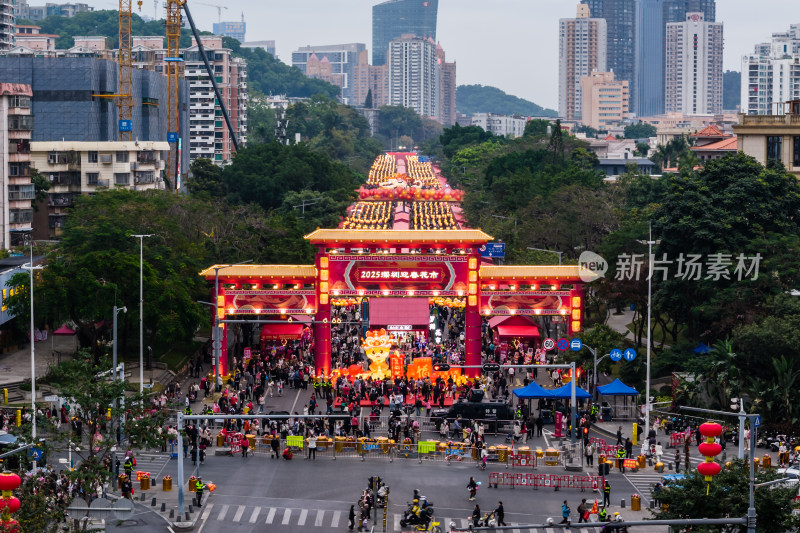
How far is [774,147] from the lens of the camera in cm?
11081

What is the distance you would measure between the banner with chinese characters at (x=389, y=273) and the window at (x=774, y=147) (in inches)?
1762

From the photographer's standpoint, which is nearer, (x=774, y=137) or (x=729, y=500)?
(x=729, y=500)

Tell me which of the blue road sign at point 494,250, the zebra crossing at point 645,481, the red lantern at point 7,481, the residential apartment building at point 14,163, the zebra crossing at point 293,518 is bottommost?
the zebra crossing at point 293,518

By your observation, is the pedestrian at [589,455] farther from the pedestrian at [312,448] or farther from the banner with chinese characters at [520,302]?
the banner with chinese characters at [520,302]

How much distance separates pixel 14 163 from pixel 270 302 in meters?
39.7

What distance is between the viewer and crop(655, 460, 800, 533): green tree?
40.8m

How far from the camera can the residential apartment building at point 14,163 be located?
10488 cm

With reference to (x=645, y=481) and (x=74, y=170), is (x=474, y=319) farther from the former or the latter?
(x=74, y=170)

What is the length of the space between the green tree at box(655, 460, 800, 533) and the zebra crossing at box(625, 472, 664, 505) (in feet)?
28.5

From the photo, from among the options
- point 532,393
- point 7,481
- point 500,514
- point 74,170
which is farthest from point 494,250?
point 7,481

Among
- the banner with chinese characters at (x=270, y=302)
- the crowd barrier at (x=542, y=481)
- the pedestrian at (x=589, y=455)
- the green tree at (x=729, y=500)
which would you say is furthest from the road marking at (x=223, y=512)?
the banner with chinese characters at (x=270, y=302)

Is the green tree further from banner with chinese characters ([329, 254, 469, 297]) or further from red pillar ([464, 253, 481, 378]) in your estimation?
banner with chinese characters ([329, 254, 469, 297])

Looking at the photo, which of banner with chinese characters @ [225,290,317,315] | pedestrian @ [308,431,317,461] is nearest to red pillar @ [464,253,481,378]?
banner with chinese characters @ [225,290,317,315]

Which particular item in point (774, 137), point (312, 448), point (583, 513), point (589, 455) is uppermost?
point (774, 137)
